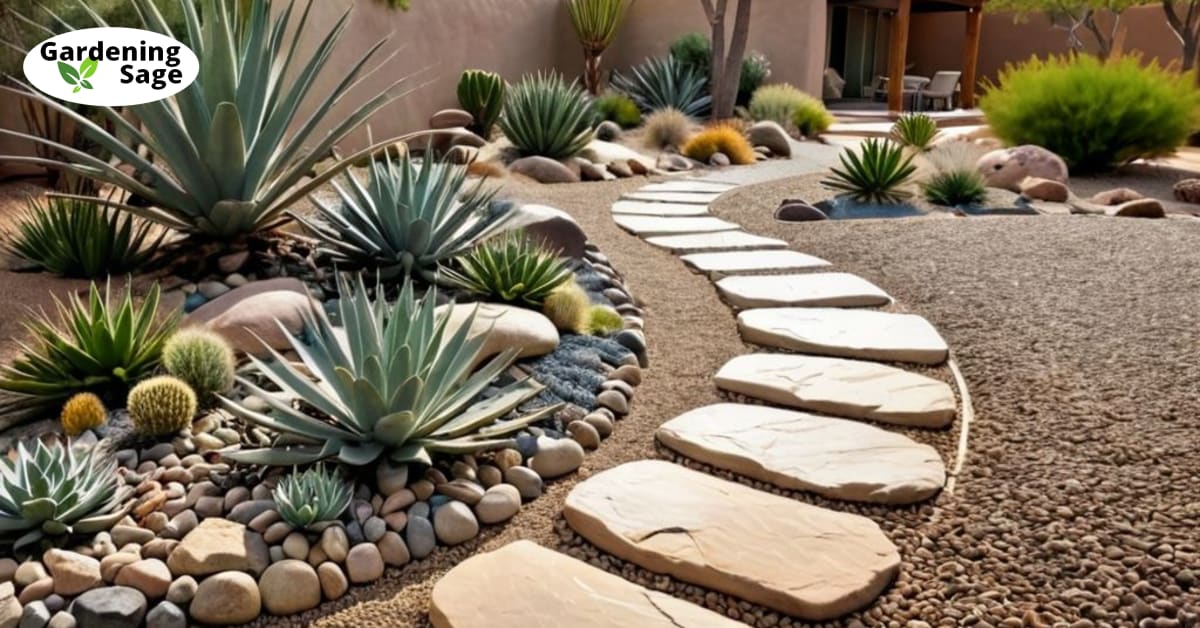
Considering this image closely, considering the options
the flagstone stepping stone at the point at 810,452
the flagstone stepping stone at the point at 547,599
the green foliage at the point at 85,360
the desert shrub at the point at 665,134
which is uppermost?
the desert shrub at the point at 665,134

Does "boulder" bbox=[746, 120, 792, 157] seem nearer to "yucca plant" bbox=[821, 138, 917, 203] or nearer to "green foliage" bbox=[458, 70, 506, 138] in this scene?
"green foliage" bbox=[458, 70, 506, 138]

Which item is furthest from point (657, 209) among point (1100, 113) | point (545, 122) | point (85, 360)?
point (1100, 113)

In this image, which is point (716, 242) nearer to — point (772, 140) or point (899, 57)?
point (772, 140)

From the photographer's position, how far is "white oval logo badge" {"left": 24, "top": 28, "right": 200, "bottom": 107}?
3.78 m

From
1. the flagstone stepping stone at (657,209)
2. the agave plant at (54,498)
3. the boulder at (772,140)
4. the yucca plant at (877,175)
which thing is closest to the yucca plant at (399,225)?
the agave plant at (54,498)

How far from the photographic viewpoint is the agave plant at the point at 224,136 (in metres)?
3.71

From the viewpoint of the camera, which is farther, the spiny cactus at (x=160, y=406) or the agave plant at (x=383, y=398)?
the spiny cactus at (x=160, y=406)

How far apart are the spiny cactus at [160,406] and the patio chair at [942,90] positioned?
18.7m

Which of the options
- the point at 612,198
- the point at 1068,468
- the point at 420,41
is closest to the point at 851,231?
the point at 612,198

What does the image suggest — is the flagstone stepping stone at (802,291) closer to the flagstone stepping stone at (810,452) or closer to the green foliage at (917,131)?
the flagstone stepping stone at (810,452)

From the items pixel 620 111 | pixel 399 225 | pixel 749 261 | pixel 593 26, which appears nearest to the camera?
pixel 399 225

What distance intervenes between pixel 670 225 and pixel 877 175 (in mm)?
2114

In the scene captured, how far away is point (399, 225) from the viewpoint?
13.2ft

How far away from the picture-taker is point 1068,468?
2.69 metres
